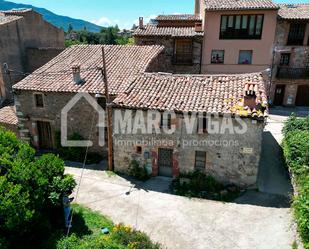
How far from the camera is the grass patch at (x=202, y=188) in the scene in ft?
49.4

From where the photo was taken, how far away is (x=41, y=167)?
13031mm

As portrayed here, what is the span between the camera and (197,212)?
13984 millimetres

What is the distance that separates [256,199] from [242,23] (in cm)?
1724

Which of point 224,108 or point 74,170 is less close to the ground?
point 224,108

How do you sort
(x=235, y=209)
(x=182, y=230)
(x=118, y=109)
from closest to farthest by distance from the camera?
(x=182, y=230), (x=235, y=209), (x=118, y=109)

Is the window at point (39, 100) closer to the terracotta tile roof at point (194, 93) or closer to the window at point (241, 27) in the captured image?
the terracotta tile roof at point (194, 93)

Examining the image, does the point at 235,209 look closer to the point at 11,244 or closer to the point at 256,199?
the point at 256,199

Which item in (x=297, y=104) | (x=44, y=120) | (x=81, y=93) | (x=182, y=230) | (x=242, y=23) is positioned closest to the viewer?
(x=182, y=230)

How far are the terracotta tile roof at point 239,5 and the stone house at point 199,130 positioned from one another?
10.7 meters

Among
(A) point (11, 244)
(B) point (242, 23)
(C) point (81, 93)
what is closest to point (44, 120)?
(C) point (81, 93)

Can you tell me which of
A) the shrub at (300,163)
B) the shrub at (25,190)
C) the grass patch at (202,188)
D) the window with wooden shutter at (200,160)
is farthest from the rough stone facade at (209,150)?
the shrub at (25,190)

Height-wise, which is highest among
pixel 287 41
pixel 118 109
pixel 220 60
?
pixel 287 41

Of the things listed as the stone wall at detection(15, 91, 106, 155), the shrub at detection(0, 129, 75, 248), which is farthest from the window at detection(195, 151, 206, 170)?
the shrub at detection(0, 129, 75, 248)

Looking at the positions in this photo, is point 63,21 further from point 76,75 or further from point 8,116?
point 76,75
